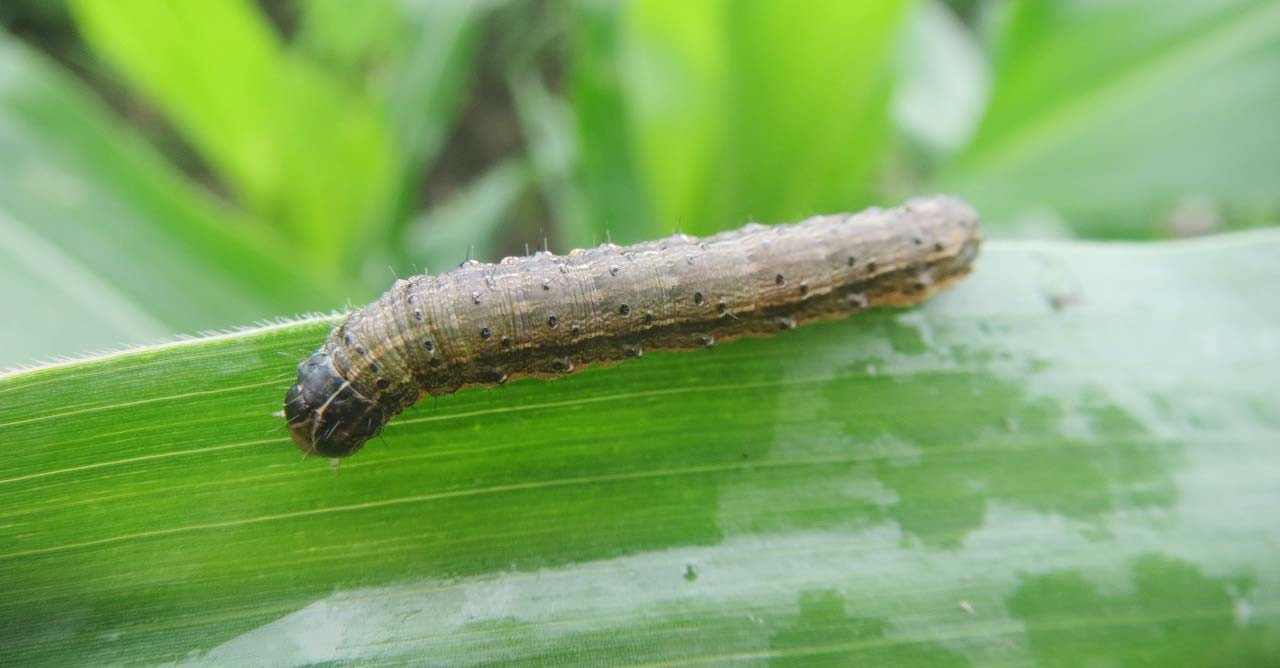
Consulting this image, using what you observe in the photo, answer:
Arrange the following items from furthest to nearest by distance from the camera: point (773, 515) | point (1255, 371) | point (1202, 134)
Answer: point (1202, 134) < point (1255, 371) < point (773, 515)

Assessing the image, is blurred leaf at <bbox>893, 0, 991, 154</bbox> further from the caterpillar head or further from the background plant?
the caterpillar head

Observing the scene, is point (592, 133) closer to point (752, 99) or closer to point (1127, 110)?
point (752, 99)

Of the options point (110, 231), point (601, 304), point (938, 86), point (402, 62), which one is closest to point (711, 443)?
point (601, 304)

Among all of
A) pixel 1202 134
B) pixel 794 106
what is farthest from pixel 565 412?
pixel 1202 134

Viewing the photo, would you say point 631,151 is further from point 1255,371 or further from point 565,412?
point 1255,371

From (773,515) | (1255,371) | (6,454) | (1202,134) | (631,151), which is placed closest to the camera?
(6,454)
